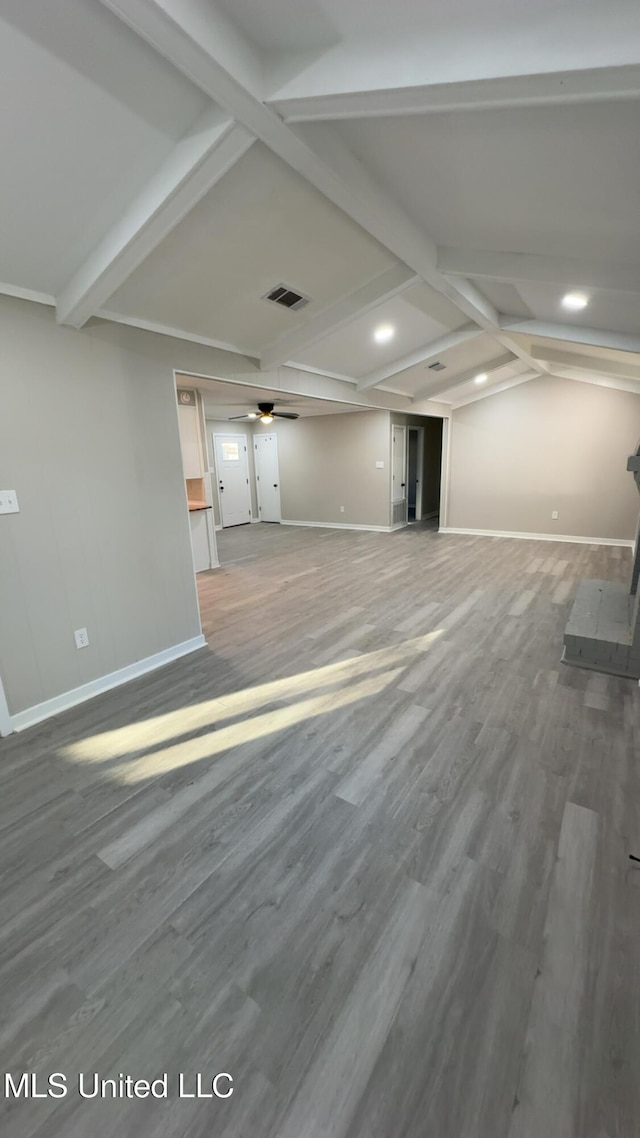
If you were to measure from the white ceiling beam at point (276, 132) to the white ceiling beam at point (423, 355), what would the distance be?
162 cm

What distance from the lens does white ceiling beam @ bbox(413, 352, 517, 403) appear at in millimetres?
6043

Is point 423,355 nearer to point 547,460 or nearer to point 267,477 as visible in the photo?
point 547,460

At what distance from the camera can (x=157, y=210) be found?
1.93 meters

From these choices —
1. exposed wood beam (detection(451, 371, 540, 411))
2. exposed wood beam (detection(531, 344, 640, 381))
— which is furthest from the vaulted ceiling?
exposed wood beam (detection(451, 371, 540, 411))

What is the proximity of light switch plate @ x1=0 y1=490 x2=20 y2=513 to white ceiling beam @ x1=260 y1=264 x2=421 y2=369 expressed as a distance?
2.36m

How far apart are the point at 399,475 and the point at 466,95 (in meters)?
7.28

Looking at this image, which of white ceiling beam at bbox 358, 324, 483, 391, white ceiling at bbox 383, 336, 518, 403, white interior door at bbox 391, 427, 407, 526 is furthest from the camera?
white interior door at bbox 391, 427, 407, 526

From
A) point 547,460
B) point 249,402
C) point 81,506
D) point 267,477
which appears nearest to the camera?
point 81,506

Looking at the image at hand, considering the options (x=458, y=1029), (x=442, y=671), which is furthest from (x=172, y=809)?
(x=442, y=671)

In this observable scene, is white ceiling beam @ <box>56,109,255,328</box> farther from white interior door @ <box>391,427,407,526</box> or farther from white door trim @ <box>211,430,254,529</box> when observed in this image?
white door trim @ <box>211,430,254,529</box>

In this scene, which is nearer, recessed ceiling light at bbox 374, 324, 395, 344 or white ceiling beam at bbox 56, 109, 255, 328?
white ceiling beam at bbox 56, 109, 255, 328

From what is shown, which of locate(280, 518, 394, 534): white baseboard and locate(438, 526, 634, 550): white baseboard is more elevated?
locate(280, 518, 394, 534): white baseboard

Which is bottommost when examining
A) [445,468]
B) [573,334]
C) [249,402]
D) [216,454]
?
[445,468]

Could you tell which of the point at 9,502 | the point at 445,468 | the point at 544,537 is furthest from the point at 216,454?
the point at 9,502
